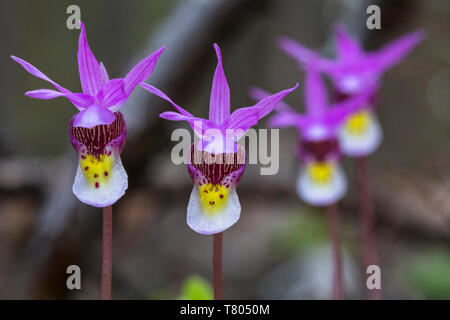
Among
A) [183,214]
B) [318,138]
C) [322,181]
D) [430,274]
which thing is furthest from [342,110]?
[183,214]

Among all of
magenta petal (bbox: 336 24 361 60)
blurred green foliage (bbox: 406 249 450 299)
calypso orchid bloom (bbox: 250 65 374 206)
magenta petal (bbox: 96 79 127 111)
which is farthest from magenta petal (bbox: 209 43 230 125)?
blurred green foliage (bbox: 406 249 450 299)

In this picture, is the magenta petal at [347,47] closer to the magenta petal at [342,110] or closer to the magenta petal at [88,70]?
the magenta petal at [342,110]

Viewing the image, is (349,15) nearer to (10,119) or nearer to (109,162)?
(109,162)

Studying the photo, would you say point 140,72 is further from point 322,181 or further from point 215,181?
point 322,181

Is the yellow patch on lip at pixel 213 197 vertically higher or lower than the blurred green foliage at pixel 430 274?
lower

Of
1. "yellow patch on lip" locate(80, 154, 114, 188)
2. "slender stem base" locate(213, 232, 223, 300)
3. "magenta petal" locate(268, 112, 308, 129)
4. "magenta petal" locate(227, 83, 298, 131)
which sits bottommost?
"slender stem base" locate(213, 232, 223, 300)

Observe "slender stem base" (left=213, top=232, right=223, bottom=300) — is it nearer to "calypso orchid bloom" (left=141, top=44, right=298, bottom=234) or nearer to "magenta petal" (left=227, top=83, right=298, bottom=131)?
"calypso orchid bloom" (left=141, top=44, right=298, bottom=234)

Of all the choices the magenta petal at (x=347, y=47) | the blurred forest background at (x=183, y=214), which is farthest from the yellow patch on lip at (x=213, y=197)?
the blurred forest background at (x=183, y=214)
